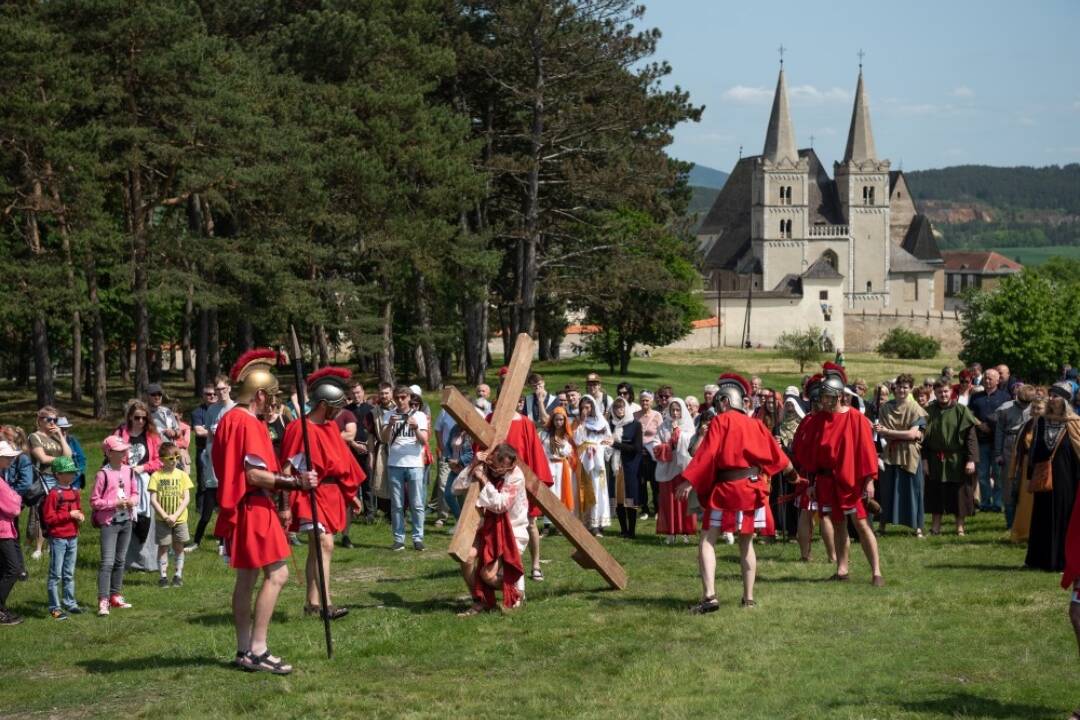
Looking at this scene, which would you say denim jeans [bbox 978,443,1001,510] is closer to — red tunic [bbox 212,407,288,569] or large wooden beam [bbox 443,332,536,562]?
large wooden beam [bbox 443,332,536,562]

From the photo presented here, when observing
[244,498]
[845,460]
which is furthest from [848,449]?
[244,498]

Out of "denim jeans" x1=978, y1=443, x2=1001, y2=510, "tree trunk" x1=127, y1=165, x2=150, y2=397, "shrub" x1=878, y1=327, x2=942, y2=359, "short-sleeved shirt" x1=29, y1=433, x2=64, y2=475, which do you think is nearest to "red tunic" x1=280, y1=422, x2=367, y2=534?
"short-sleeved shirt" x1=29, y1=433, x2=64, y2=475

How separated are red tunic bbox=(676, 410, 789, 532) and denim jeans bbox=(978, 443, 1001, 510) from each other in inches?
312

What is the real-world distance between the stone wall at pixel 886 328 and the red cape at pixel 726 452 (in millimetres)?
111673

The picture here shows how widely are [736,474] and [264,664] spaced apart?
412cm

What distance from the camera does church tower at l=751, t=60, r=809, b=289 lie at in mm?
127688

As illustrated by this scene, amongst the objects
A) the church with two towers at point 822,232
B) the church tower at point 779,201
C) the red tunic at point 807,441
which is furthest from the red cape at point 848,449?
the church tower at point 779,201

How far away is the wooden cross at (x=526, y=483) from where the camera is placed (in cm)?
1090

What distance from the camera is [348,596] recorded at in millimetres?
12062

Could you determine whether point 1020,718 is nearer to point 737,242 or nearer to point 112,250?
point 112,250

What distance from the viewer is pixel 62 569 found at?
467 inches

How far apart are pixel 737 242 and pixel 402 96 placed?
10229 centimetres

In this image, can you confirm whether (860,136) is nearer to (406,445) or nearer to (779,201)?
(779,201)

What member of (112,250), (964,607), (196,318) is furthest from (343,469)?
(196,318)
